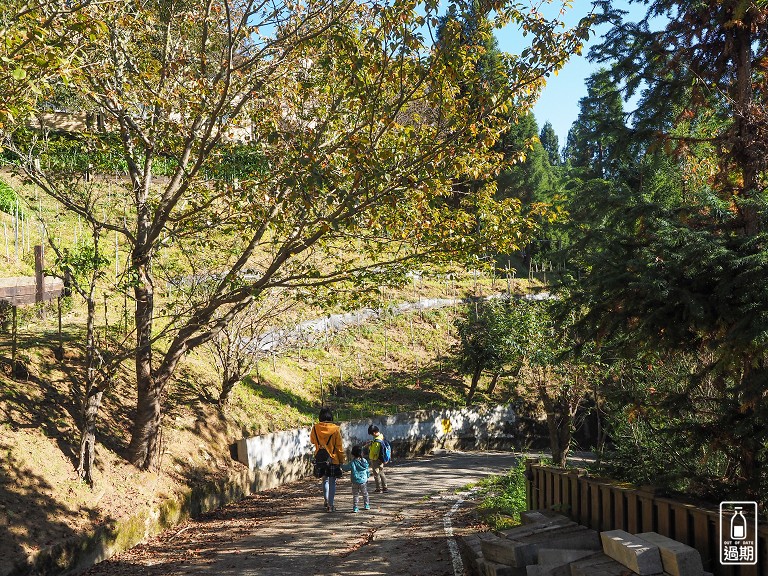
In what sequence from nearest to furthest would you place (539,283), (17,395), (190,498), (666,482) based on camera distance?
(666,482), (17,395), (190,498), (539,283)

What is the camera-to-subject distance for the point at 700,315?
615 cm

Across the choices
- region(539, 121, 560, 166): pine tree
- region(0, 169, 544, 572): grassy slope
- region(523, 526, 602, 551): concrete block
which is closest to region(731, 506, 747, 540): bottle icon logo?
region(523, 526, 602, 551): concrete block

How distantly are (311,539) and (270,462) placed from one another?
19.7 feet

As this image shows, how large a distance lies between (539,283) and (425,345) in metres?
13.3

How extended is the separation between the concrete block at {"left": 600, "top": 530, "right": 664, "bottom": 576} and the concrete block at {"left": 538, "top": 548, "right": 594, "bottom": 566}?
1.44ft

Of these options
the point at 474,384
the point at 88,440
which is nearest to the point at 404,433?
the point at 474,384

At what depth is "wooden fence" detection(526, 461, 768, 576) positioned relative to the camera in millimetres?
5250

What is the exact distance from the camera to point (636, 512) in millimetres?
6391

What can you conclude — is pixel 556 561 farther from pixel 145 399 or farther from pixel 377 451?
pixel 145 399

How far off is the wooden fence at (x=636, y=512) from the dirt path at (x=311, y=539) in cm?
159

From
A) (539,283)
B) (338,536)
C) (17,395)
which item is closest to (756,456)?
(338,536)

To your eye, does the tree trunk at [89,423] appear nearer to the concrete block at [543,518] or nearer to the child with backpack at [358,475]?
the child with backpack at [358,475]

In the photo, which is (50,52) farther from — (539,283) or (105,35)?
(539,283)

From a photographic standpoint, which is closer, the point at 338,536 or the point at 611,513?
the point at 611,513
